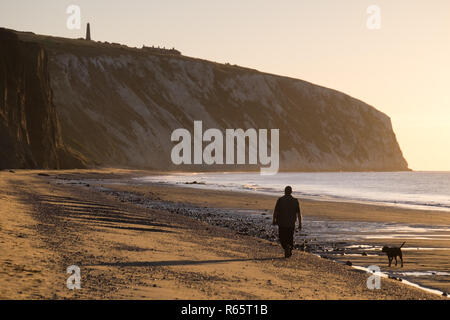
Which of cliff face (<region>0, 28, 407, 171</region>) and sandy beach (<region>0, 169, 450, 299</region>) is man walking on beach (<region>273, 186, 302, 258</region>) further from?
cliff face (<region>0, 28, 407, 171</region>)

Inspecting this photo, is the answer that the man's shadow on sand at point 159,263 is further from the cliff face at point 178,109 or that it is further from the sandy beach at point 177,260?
the cliff face at point 178,109

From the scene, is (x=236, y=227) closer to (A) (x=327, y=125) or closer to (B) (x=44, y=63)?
(B) (x=44, y=63)

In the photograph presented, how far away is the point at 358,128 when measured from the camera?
190 meters

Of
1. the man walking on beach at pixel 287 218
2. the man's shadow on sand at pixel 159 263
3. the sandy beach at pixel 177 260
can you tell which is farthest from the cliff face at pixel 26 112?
the man's shadow on sand at pixel 159 263

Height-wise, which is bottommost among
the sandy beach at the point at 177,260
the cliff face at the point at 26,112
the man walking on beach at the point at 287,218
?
the sandy beach at the point at 177,260

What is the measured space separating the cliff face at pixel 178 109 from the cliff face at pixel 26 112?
4.41 m

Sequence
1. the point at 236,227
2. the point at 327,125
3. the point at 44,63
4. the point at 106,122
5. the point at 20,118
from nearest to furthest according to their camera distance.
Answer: the point at 236,227 < the point at 20,118 < the point at 44,63 < the point at 106,122 < the point at 327,125

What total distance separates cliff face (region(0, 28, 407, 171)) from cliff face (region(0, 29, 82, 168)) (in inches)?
173

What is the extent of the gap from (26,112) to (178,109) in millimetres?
72705

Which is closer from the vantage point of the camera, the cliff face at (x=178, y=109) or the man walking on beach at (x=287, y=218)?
the man walking on beach at (x=287, y=218)

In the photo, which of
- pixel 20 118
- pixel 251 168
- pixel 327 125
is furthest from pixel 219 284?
pixel 327 125

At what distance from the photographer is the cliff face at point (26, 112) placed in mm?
67188

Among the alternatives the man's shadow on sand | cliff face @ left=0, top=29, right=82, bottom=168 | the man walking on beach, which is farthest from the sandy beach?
cliff face @ left=0, top=29, right=82, bottom=168
